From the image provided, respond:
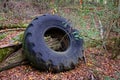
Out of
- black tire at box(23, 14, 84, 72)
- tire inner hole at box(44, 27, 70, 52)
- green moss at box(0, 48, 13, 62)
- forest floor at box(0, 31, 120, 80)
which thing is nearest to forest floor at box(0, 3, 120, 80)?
forest floor at box(0, 31, 120, 80)

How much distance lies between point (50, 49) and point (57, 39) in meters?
0.72

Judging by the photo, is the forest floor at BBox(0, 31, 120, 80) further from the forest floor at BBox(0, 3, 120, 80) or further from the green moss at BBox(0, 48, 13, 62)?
the green moss at BBox(0, 48, 13, 62)

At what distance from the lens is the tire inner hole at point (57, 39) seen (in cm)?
617

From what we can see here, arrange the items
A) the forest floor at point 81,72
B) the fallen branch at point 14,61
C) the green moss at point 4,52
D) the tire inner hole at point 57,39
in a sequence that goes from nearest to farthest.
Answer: the forest floor at point 81,72, the fallen branch at point 14,61, the green moss at point 4,52, the tire inner hole at point 57,39

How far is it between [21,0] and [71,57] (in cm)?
853

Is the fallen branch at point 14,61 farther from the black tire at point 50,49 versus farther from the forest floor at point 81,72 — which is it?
the black tire at point 50,49

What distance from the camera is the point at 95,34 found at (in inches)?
249

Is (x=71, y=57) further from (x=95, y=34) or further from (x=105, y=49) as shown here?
(x=105, y=49)

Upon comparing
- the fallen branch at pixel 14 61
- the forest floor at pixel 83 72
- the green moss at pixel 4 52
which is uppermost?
the green moss at pixel 4 52

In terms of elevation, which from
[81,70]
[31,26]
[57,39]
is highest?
[31,26]

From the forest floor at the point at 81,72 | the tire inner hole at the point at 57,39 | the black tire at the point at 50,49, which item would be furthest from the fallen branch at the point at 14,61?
the tire inner hole at the point at 57,39

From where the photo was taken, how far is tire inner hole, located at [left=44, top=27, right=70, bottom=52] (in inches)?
243

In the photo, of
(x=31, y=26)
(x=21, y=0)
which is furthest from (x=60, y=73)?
(x=21, y=0)

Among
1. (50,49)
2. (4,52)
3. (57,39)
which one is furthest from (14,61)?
(57,39)
